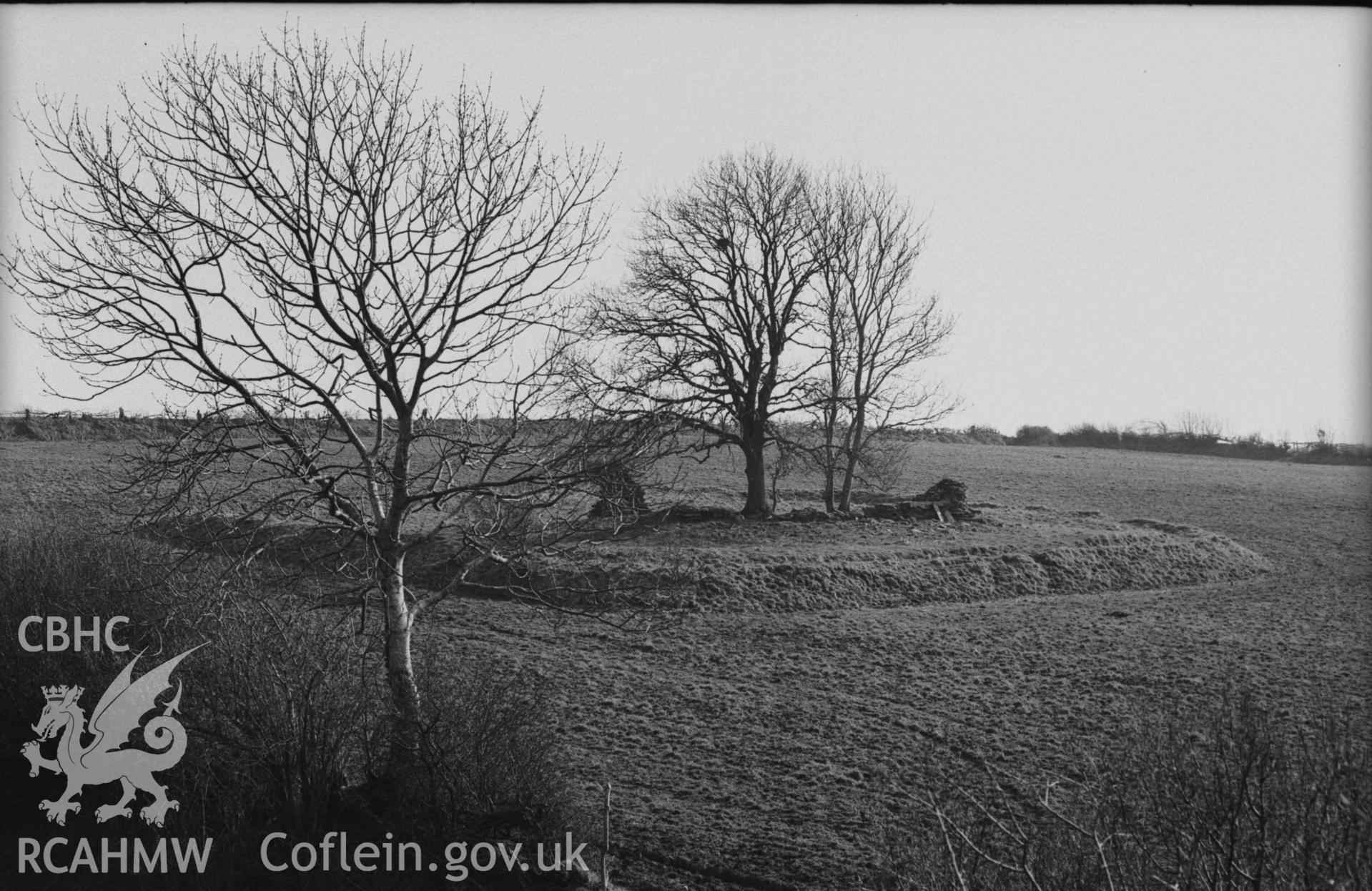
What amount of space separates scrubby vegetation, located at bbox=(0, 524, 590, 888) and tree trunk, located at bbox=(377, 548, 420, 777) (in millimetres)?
156

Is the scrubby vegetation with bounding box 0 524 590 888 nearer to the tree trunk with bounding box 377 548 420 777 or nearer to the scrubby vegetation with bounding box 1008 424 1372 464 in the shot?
the tree trunk with bounding box 377 548 420 777

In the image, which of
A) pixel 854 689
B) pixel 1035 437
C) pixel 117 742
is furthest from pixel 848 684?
pixel 1035 437

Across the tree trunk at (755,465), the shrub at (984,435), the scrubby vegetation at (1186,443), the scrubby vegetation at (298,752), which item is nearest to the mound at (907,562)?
the tree trunk at (755,465)

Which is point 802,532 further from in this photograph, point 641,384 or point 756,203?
point 756,203

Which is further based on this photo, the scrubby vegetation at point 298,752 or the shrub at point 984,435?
the shrub at point 984,435

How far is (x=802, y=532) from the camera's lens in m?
25.7

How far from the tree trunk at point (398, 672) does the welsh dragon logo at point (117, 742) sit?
149cm

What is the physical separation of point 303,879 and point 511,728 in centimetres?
185

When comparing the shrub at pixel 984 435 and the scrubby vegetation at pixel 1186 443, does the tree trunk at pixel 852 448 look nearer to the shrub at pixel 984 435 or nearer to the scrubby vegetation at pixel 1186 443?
the scrubby vegetation at pixel 1186 443

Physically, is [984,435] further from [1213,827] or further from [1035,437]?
[1213,827]

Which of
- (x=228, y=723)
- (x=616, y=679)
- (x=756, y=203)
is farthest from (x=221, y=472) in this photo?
(x=756, y=203)

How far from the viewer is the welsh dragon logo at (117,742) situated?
8312 mm

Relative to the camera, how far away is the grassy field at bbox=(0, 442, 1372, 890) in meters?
9.27

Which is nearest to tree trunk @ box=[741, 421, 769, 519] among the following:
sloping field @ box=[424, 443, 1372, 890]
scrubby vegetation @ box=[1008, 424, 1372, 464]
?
sloping field @ box=[424, 443, 1372, 890]
